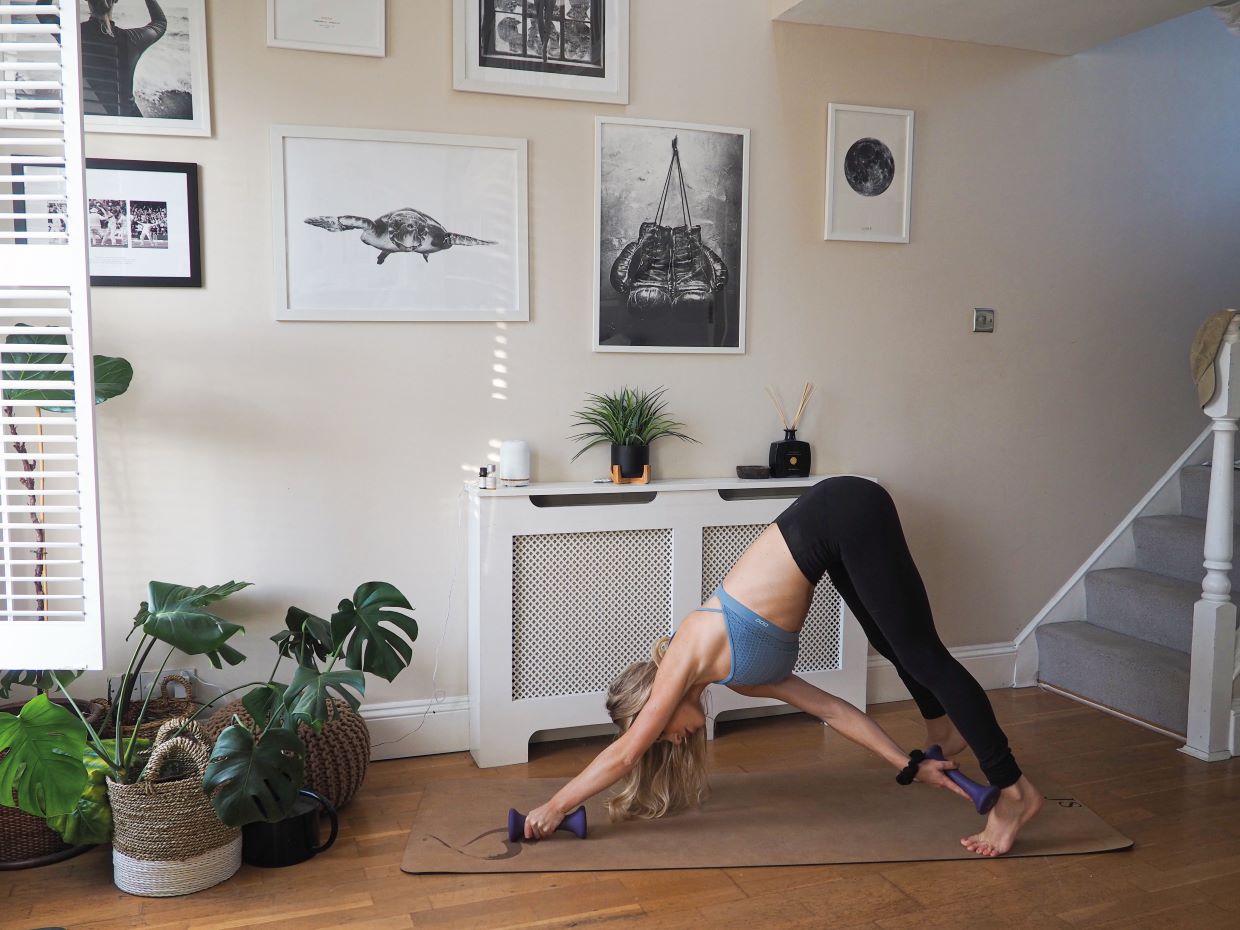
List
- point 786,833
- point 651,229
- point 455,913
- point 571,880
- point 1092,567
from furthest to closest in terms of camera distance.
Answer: point 1092,567 < point 651,229 < point 786,833 < point 571,880 < point 455,913

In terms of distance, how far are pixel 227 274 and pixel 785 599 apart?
5.98ft

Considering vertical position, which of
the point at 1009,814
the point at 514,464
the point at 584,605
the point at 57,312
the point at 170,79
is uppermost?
the point at 170,79

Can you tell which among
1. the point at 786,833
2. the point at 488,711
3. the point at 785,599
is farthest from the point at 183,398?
the point at 786,833

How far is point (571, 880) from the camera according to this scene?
2408mm

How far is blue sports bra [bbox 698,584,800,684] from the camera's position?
2551 mm

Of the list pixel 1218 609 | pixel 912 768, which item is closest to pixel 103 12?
pixel 912 768

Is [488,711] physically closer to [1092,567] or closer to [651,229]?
[651,229]

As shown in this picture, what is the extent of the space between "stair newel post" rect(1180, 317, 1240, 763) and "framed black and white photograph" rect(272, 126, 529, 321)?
2222mm

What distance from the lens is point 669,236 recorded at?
3.36 m

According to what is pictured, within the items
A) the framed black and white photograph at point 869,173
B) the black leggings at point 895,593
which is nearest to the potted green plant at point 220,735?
the black leggings at point 895,593

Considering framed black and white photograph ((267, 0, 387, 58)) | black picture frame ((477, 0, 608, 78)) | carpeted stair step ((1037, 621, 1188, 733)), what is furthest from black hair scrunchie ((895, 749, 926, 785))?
framed black and white photograph ((267, 0, 387, 58))

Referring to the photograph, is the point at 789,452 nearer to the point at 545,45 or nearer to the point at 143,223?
the point at 545,45

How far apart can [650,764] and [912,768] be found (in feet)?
2.28

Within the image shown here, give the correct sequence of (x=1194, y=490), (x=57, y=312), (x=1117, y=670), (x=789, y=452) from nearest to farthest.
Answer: (x=57, y=312) < (x=789, y=452) < (x=1117, y=670) < (x=1194, y=490)
